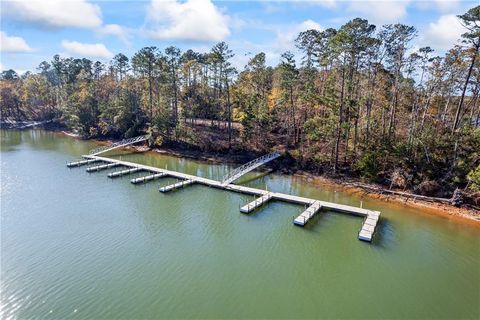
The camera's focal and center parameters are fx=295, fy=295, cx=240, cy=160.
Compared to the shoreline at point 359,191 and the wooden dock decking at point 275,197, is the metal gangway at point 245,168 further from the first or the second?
the shoreline at point 359,191

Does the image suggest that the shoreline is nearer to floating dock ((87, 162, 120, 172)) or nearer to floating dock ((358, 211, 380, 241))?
floating dock ((358, 211, 380, 241))

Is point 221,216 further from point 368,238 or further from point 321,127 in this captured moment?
point 321,127

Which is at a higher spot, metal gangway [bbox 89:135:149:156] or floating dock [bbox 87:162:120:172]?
metal gangway [bbox 89:135:149:156]

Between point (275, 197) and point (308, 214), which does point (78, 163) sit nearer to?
point (275, 197)

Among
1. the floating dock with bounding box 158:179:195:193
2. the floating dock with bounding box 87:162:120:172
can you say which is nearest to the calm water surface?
the floating dock with bounding box 158:179:195:193

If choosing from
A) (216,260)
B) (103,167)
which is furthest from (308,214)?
(103,167)

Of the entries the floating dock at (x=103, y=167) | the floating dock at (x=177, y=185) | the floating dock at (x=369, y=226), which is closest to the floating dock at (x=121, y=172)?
the floating dock at (x=103, y=167)

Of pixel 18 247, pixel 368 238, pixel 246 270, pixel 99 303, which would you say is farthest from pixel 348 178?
pixel 18 247
